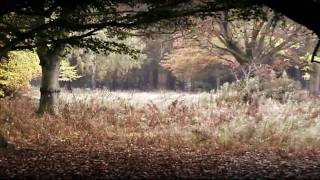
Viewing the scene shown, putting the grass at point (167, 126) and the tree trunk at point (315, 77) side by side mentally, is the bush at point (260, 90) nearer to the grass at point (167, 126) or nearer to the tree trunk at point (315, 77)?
the grass at point (167, 126)

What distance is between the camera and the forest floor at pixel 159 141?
384 inches

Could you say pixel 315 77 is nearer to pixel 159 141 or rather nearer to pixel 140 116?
pixel 140 116

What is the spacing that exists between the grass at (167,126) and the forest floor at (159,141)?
0.03m

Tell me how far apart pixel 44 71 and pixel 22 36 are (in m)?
7.42

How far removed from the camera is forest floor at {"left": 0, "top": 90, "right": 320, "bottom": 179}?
976 centimetres

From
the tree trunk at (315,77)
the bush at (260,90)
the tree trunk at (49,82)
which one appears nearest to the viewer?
the tree trunk at (49,82)

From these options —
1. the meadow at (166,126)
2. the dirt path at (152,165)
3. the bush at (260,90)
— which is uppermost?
the bush at (260,90)

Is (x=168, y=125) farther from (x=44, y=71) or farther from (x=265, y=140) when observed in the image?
(x=44, y=71)

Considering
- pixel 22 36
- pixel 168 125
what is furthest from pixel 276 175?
pixel 168 125

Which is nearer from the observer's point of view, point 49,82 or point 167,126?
point 167,126

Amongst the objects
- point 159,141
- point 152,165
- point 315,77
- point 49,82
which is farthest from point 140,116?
point 315,77

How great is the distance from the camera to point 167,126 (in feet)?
53.3

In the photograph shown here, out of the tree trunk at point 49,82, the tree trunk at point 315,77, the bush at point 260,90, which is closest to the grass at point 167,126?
the tree trunk at point 49,82

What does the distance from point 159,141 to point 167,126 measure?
2.35 meters
